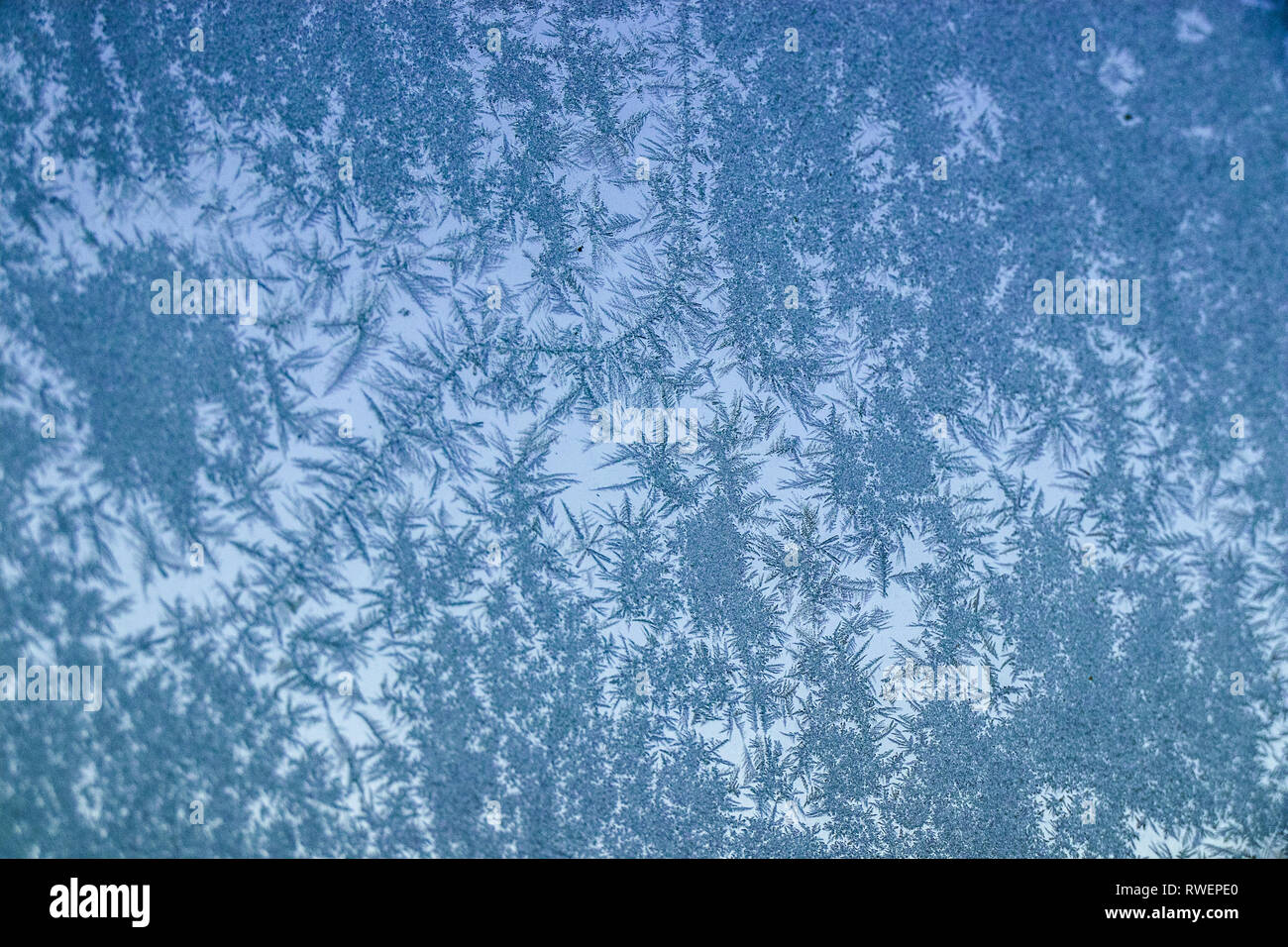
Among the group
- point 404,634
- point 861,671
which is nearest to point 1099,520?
point 861,671

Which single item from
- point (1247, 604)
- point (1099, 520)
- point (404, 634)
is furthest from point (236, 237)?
point (1247, 604)

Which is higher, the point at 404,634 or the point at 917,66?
the point at 917,66

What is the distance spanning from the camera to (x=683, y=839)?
95cm

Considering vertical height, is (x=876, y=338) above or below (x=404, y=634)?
above

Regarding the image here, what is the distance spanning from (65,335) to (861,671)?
1159mm

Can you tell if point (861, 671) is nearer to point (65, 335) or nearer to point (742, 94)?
point (742, 94)

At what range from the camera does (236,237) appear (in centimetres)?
97

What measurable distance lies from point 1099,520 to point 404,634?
0.97 metres
